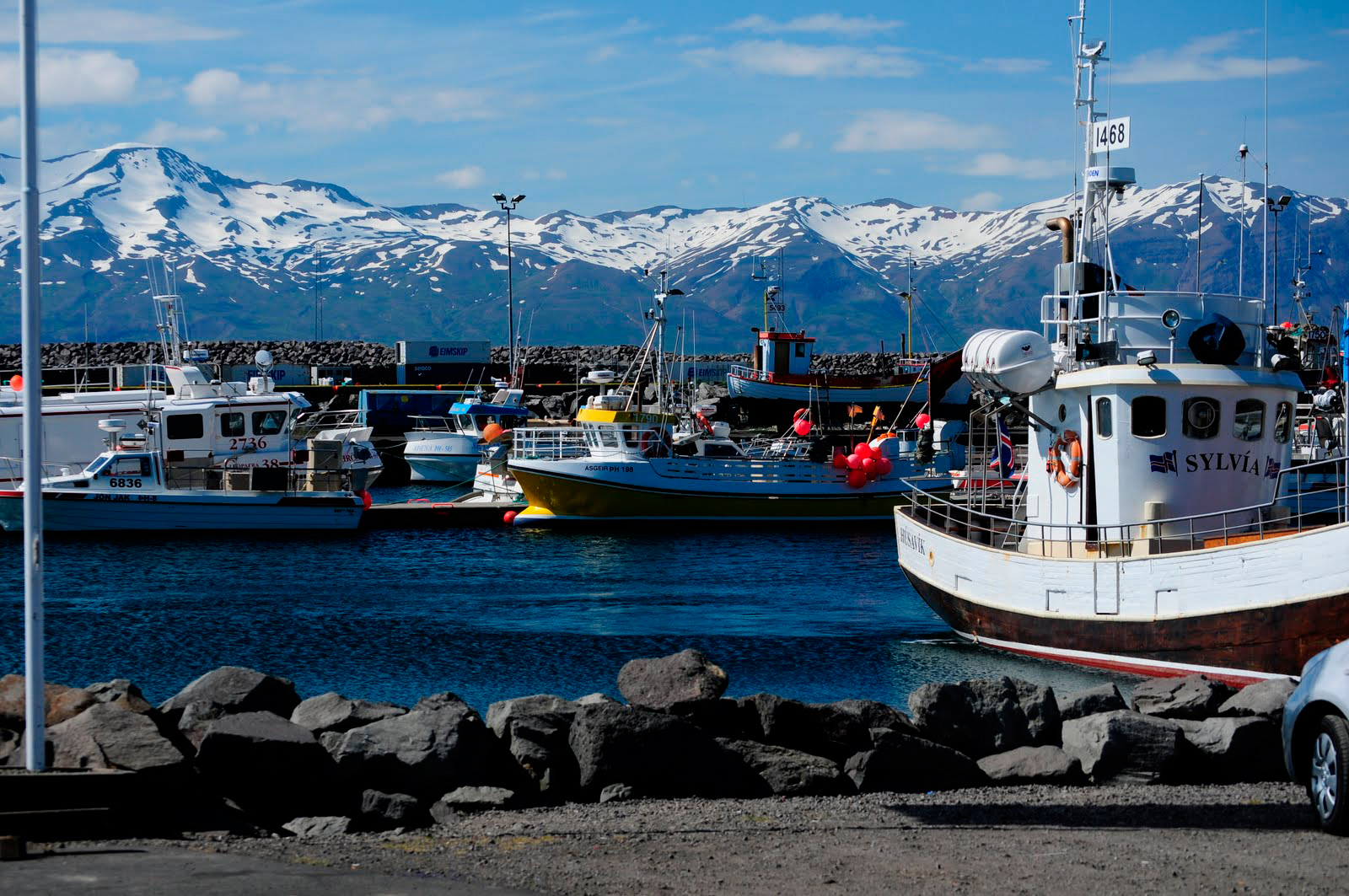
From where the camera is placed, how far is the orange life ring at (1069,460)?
20531mm

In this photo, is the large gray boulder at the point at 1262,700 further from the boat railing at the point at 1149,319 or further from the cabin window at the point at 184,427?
the cabin window at the point at 184,427

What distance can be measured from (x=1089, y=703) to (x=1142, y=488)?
251 inches

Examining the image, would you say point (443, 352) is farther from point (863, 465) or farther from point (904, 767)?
point (904, 767)

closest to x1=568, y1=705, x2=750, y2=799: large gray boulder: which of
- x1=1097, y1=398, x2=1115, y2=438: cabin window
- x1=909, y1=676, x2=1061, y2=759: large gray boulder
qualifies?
x1=909, y1=676, x2=1061, y2=759: large gray boulder

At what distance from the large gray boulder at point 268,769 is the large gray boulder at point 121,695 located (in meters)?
1.16

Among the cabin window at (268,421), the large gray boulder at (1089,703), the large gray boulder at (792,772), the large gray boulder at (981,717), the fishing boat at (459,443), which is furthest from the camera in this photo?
the fishing boat at (459,443)

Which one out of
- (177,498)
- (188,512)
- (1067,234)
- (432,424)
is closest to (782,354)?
(432,424)

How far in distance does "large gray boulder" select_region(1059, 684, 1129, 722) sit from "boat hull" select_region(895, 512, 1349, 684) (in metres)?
3.37

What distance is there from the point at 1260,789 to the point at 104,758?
28.3ft

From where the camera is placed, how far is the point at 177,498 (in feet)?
129

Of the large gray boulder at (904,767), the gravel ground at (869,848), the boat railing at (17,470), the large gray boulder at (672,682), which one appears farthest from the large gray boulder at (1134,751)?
the boat railing at (17,470)

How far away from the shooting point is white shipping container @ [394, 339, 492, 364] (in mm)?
88938

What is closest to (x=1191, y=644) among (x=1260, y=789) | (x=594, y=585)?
(x=1260, y=789)

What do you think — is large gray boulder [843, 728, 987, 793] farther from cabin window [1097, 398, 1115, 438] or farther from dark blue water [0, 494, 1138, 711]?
cabin window [1097, 398, 1115, 438]
